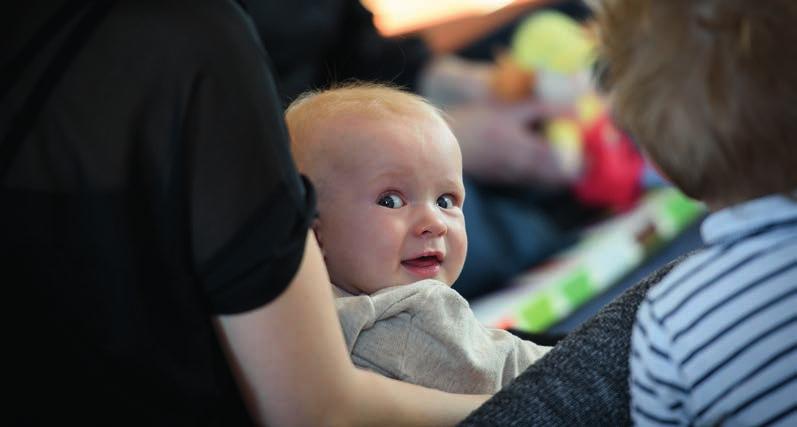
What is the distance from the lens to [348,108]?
41.9 inches

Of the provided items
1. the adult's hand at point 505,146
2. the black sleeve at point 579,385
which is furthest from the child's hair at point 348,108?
the adult's hand at point 505,146

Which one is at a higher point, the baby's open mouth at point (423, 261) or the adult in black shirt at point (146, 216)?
the adult in black shirt at point (146, 216)

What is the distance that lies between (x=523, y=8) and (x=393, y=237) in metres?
2.33

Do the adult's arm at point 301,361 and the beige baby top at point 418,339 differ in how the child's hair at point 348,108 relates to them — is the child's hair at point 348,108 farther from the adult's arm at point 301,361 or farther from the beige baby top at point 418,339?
the adult's arm at point 301,361

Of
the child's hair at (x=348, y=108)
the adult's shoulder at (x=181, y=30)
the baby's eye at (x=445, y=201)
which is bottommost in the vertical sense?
the baby's eye at (x=445, y=201)

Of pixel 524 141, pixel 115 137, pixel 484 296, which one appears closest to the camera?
pixel 115 137

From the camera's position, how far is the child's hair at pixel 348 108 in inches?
41.9

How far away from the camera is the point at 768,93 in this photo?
2.39 feet

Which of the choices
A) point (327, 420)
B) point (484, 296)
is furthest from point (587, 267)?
point (327, 420)

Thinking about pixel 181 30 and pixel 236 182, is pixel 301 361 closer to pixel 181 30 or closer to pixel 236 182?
pixel 236 182

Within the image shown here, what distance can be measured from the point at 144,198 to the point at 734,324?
42cm

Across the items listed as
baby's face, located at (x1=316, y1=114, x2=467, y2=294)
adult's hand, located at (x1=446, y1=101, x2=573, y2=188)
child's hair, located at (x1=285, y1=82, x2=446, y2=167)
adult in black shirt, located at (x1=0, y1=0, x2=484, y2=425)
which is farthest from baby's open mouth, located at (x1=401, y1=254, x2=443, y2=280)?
adult's hand, located at (x1=446, y1=101, x2=573, y2=188)

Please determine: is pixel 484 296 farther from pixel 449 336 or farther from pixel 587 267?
pixel 449 336

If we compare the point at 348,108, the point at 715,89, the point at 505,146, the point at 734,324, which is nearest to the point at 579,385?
the point at 734,324
